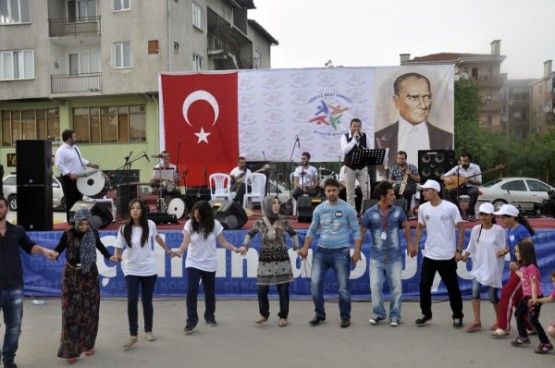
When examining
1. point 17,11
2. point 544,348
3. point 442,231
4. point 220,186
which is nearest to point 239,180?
point 220,186

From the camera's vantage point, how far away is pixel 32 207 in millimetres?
8977

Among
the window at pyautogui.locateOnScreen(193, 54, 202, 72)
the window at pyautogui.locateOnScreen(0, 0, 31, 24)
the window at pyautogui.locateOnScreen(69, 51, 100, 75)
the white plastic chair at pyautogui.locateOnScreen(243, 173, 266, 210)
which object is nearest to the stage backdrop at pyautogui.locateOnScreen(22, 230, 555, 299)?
the white plastic chair at pyautogui.locateOnScreen(243, 173, 266, 210)

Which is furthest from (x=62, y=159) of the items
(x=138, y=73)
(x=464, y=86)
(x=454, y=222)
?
(x=464, y=86)

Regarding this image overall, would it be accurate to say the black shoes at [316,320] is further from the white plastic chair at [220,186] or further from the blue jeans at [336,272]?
the white plastic chair at [220,186]

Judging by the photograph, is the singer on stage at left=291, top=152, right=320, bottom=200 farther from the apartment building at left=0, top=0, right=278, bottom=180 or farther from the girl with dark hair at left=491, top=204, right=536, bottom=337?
the apartment building at left=0, top=0, right=278, bottom=180

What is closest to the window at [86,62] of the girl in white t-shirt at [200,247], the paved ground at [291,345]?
the paved ground at [291,345]

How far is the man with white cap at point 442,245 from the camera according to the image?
6324 mm

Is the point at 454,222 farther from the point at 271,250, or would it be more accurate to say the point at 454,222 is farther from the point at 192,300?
the point at 192,300

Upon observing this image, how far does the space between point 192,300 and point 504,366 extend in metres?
3.49

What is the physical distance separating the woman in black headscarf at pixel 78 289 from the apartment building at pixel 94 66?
21.6m

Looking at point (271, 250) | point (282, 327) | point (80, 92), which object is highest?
point (80, 92)

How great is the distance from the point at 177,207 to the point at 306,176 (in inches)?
121

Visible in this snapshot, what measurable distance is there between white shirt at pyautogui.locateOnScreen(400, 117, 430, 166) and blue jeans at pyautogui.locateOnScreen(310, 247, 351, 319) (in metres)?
7.68

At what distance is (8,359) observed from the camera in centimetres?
507
